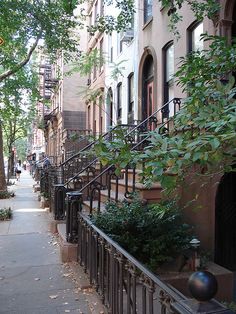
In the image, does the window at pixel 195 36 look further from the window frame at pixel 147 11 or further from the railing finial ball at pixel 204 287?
the railing finial ball at pixel 204 287

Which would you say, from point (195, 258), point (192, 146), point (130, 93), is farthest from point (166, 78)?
point (192, 146)

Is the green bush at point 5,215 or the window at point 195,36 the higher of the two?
the window at point 195,36

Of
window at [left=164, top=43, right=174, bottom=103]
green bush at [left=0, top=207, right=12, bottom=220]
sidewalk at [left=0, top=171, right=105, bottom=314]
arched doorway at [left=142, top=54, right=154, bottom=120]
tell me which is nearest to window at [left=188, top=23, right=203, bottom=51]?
window at [left=164, top=43, right=174, bottom=103]

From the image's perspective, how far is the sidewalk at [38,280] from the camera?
4336 mm

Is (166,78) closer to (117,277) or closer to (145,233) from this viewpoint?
(145,233)

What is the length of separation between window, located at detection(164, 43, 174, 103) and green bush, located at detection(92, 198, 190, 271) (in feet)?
21.6

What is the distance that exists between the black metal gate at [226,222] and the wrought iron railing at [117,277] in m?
3.29

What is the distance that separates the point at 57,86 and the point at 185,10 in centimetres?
2193

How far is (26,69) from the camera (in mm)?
18969

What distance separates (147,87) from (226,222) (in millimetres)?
6931

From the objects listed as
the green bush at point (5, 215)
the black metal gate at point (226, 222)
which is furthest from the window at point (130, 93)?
the black metal gate at point (226, 222)

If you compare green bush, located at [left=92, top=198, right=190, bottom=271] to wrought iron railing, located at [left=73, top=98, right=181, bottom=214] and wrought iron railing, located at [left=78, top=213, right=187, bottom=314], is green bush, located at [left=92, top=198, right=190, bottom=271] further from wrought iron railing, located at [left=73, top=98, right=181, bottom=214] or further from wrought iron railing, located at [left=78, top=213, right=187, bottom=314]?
wrought iron railing, located at [left=73, top=98, right=181, bottom=214]

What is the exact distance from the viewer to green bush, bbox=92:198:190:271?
17.1 feet

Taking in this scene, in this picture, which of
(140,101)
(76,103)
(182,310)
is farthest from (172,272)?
(76,103)
